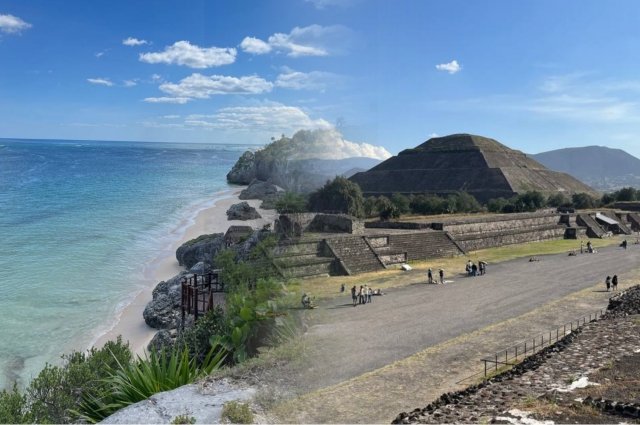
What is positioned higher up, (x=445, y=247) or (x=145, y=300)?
(x=445, y=247)

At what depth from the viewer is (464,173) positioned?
67312 mm

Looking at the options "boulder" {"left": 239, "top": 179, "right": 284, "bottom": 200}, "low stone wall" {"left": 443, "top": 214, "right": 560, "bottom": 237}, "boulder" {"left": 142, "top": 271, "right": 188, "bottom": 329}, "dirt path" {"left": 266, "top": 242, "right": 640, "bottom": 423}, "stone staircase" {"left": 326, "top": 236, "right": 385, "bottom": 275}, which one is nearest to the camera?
"dirt path" {"left": 266, "top": 242, "right": 640, "bottom": 423}

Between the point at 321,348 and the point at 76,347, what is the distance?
10.9m

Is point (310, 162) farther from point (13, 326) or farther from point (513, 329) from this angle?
point (513, 329)

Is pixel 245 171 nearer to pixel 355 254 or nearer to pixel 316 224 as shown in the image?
pixel 316 224

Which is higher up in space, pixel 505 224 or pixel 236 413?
pixel 505 224

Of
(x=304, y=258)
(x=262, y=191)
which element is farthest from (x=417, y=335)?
(x=262, y=191)

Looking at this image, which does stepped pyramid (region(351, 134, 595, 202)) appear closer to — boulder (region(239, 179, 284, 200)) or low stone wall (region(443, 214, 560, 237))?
boulder (region(239, 179, 284, 200))

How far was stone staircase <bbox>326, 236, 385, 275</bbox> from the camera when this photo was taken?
68.2ft

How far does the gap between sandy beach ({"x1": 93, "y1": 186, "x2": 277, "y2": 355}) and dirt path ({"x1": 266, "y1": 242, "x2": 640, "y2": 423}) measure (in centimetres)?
757

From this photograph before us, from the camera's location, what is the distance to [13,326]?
19.9m

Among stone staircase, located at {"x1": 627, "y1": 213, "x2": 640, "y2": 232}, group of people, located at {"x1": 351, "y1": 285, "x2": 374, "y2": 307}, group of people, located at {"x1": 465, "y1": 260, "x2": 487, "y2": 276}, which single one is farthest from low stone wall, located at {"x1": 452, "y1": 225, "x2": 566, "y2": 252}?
group of people, located at {"x1": 351, "y1": 285, "x2": 374, "y2": 307}

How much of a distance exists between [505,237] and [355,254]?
1439 cm

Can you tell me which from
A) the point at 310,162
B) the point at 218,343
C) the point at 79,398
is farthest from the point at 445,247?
the point at 79,398
